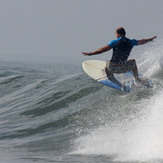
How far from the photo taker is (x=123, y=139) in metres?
7.89

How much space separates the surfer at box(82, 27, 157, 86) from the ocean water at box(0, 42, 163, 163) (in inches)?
40.6

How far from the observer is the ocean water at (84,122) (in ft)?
23.7

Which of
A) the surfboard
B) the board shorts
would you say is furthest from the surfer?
the surfboard

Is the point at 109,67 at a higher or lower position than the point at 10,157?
higher

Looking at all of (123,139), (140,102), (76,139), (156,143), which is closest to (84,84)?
(140,102)

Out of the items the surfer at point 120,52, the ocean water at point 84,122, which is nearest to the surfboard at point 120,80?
the surfer at point 120,52

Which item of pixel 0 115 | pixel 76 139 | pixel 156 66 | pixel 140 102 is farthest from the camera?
pixel 156 66

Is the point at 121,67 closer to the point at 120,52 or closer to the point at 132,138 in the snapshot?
the point at 120,52

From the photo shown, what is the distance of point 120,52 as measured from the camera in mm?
9109

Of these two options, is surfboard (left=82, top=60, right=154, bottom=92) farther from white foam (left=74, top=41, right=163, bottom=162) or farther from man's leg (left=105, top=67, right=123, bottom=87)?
white foam (left=74, top=41, right=163, bottom=162)

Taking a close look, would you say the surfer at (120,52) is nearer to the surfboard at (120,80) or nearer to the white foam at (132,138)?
the surfboard at (120,80)

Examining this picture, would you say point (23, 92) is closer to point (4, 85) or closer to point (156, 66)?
point (4, 85)

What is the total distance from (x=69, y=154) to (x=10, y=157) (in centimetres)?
116

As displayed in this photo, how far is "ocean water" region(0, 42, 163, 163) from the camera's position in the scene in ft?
23.7
